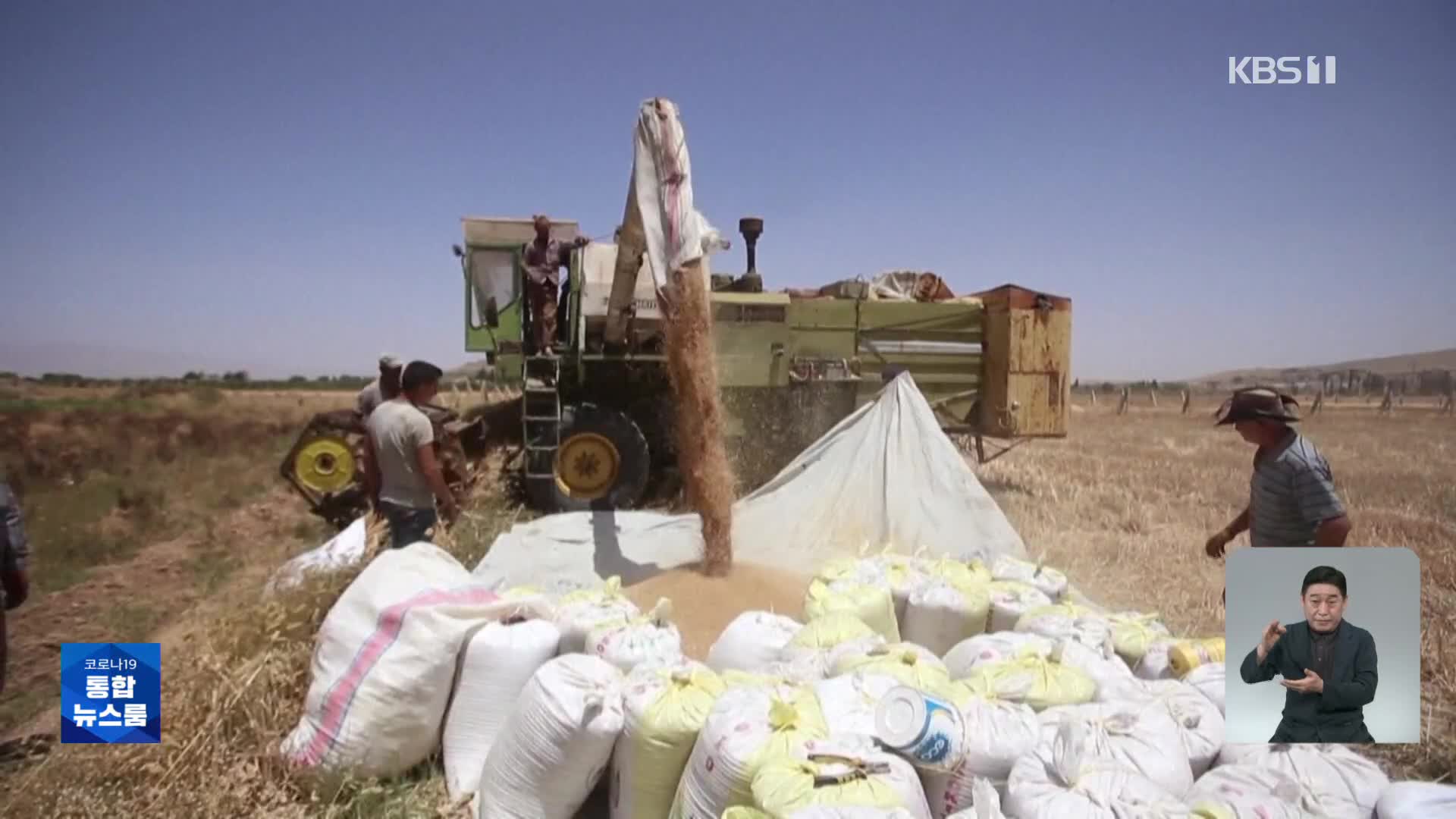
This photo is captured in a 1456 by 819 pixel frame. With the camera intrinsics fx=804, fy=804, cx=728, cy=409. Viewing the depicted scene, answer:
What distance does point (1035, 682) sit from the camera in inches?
84.2

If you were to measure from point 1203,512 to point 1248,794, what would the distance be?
4.98 meters

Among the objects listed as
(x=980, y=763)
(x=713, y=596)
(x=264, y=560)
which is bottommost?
(x=264, y=560)

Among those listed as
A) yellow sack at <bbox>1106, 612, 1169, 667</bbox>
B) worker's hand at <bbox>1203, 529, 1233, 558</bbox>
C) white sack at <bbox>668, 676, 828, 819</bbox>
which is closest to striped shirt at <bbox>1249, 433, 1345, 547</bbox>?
worker's hand at <bbox>1203, 529, 1233, 558</bbox>

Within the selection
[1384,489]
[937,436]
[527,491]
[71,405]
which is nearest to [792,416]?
[937,436]

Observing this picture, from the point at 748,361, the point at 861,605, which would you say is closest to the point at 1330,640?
the point at 861,605

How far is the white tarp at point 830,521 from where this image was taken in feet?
14.8

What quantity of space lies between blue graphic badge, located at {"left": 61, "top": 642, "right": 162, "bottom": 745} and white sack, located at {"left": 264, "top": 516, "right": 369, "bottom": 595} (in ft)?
1.90

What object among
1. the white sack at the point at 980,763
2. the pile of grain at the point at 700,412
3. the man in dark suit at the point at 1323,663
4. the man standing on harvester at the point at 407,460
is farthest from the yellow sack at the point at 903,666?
the man standing on harvester at the point at 407,460

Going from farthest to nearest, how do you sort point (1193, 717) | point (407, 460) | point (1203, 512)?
point (1203, 512), point (407, 460), point (1193, 717)

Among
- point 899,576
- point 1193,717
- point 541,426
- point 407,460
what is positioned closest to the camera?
point 1193,717

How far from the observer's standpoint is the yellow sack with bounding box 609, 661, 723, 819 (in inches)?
78.2

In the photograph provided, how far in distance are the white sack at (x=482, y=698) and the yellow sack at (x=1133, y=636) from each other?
1936 millimetres

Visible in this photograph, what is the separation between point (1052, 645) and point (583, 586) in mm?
2377

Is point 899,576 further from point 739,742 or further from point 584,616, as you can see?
point 739,742
